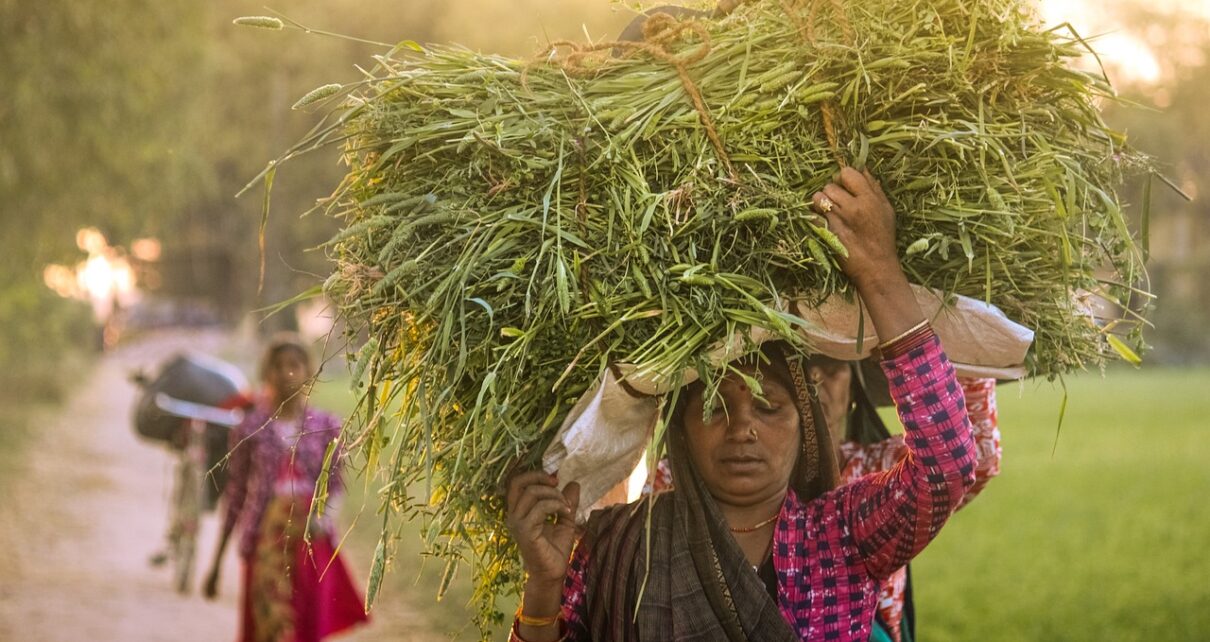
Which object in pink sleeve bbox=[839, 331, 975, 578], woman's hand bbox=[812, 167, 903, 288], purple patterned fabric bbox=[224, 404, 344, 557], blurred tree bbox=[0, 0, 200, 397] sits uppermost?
blurred tree bbox=[0, 0, 200, 397]

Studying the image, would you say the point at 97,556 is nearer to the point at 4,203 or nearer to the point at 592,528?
the point at 4,203

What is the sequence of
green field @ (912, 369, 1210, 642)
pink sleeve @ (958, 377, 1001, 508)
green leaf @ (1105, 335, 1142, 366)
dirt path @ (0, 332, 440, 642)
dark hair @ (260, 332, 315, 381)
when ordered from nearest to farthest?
green leaf @ (1105, 335, 1142, 366)
pink sleeve @ (958, 377, 1001, 508)
dark hair @ (260, 332, 315, 381)
green field @ (912, 369, 1210, 642)
dirt path @ (0, 332, 440, 642)

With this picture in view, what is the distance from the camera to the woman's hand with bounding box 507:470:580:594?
244 centimetres

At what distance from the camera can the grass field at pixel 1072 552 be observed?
6754 millimetres

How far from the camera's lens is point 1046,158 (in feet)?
7.30

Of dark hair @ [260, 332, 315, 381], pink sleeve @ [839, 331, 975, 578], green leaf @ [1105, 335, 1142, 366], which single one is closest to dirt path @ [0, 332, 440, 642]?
dark hair @ [260, 332, 315, 381]

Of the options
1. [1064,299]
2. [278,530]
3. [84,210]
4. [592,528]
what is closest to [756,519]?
[592,528]

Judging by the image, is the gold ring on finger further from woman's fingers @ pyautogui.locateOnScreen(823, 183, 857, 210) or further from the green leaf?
the green leaf

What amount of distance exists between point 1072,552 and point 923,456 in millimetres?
7010

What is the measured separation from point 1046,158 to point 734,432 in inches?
32.2

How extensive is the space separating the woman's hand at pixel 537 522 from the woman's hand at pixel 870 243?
72 cm

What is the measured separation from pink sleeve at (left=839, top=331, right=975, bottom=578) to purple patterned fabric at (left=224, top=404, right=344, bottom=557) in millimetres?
3505

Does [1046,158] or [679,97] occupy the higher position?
[679,97]

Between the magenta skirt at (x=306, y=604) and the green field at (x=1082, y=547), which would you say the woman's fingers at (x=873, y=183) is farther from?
the magenta skirt at (x=306, y=604)
